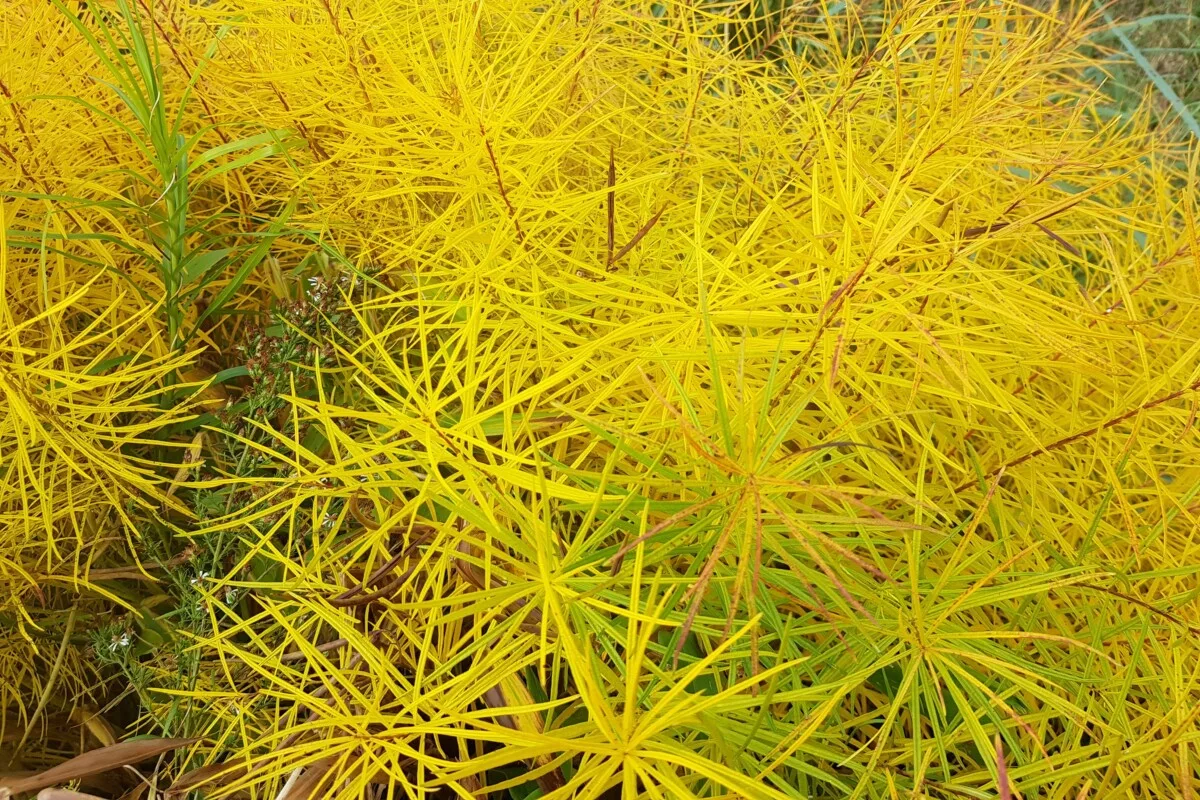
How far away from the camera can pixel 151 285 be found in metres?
0.67

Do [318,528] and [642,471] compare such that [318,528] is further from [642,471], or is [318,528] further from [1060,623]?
[1060,623]

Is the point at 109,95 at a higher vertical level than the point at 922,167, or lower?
higher

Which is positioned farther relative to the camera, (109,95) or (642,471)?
(109,95)

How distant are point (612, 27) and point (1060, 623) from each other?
2.15ft

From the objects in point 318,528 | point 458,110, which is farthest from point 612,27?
point 318,528

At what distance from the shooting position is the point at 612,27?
87 centimetres

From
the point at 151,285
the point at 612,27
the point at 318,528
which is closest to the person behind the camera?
the point at 318,528

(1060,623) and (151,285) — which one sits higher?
(151,285)

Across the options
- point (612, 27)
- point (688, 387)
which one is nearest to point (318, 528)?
point (688, 387)

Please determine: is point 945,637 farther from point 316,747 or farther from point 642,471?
point 316,747

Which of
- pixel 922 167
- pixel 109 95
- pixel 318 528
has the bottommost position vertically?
pixel 318 528

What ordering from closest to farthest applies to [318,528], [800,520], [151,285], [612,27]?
[800,520] < [318,528] < [151,285] < [612,27]

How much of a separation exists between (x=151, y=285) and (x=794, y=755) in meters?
0.56

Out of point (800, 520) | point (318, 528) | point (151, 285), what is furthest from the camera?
point (151, 285)
